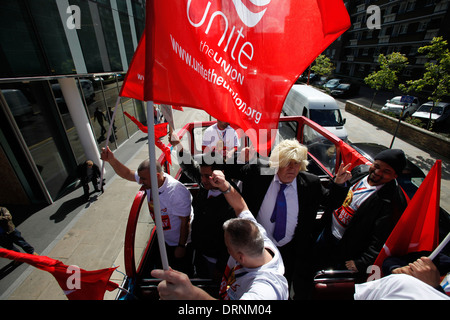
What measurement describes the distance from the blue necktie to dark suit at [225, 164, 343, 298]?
17cm

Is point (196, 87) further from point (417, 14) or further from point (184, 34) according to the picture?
point (417, 14)

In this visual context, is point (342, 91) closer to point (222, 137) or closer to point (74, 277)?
point (222, 137)

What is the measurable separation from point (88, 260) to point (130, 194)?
2645 mm

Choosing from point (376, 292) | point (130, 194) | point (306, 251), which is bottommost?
point (130, 194)

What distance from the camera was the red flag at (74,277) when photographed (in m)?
1.59

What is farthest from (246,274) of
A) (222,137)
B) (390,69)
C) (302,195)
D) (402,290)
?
(390,69)

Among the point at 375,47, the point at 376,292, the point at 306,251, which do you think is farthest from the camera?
the point at 375,47

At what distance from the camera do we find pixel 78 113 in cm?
702

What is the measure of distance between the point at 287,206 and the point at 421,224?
117cm

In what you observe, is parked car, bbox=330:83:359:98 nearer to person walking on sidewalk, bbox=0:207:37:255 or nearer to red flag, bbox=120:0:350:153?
red flag, bbox=120:0:350:153

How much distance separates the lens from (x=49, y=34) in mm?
5559

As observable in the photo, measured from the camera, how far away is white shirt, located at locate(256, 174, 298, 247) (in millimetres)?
2375

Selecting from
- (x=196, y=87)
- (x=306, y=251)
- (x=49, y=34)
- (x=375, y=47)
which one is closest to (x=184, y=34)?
(x=196, y=87)

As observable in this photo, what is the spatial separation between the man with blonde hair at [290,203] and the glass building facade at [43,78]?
19.1 feet
